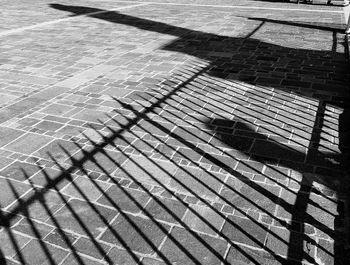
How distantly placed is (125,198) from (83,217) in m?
0.45

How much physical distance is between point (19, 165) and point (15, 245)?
51.7 inches

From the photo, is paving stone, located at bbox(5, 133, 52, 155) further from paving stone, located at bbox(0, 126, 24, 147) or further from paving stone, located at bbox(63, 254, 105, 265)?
paving stone, located at bbox(63, 254, 105, 265)

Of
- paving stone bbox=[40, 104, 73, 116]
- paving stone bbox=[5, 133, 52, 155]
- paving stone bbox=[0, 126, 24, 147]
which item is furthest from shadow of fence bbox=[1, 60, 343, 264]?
paving stone bbox=[40, 104, 73, 116]

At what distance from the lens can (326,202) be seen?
3443 millimetres

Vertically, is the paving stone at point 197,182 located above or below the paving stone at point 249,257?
above

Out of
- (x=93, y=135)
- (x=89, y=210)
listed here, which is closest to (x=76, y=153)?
(x=93, y=135)

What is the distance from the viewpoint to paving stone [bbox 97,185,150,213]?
3371 millimetres

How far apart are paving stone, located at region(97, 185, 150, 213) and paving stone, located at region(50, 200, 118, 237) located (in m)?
0.10

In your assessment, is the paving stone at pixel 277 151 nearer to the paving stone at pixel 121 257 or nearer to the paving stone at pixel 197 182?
the paving stone at pixel 197 182

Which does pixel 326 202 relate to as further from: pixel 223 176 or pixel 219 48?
pixel 219 48

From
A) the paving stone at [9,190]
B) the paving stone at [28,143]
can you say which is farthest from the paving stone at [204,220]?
the paving stone at [28,143]

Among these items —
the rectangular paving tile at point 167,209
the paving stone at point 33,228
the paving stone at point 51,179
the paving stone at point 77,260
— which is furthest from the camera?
the paving stone at point 51,179

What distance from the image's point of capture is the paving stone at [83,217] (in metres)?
3.10

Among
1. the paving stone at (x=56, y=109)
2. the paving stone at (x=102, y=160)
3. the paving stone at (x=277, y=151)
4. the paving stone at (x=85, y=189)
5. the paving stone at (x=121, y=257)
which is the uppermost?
the paving stone at (x=277, y=151)
